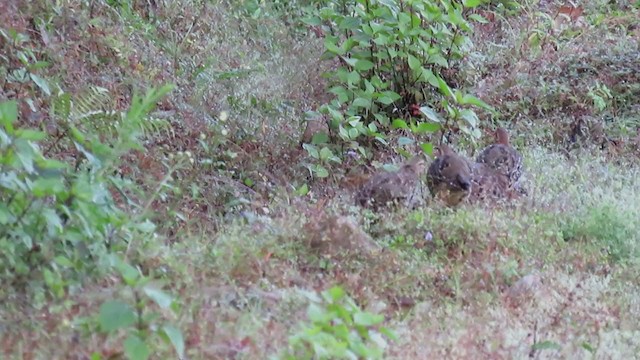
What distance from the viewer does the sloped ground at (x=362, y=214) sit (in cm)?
414

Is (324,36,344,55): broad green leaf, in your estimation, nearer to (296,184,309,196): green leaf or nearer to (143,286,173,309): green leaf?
(296,184,309,196): green leaf

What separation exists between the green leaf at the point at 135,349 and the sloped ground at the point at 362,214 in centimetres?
30

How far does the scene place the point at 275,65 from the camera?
904cm

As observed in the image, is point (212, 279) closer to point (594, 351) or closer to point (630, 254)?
point (594, 351)

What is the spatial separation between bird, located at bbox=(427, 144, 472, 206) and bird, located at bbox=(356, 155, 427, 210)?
0.51ft

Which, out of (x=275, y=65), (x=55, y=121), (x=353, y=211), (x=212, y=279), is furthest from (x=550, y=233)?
(x=275, y=65)

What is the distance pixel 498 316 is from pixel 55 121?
3371mm

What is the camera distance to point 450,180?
620 centimetres

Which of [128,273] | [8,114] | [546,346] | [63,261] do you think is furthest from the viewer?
[546,346]

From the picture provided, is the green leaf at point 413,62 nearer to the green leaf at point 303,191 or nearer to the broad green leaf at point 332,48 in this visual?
the broad green leaf at point 332,48

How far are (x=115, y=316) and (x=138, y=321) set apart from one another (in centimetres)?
11

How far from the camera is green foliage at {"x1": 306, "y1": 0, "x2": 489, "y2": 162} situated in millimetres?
7594

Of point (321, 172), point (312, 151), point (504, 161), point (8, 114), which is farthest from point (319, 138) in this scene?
point (8, 114)

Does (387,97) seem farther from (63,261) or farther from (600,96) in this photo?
(63,261)
